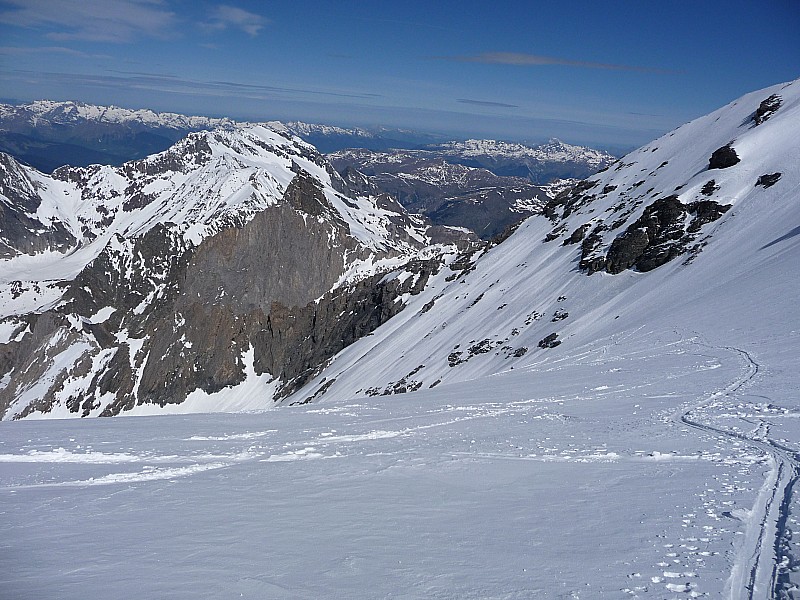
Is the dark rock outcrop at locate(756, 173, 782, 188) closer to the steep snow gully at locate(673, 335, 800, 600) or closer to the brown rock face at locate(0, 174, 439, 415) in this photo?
the steep snow gully at locate(673, 335, 800, 600)

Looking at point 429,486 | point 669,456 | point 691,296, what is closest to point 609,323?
point 691,296

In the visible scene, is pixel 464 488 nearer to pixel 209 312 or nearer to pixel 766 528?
pixel 766 528

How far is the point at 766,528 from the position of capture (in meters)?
6.98

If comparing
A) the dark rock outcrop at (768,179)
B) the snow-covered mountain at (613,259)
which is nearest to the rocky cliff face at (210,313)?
the snow-covered mountain at (613,259)

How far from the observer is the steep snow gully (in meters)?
5.84

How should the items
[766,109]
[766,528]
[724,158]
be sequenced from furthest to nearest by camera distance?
[766,109], [724,158], [766,528]

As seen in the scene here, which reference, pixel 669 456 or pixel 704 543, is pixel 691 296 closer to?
pixel 669 456

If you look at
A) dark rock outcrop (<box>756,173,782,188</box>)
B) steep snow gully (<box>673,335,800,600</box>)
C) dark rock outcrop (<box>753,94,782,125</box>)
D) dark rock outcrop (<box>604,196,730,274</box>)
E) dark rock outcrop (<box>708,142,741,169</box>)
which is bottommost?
steep snow gully (<box>673,335,800,600</box>)

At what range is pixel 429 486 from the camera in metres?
9.91

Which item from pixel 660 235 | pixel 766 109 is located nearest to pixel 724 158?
pixel 660 235

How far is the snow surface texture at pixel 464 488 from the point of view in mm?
6441

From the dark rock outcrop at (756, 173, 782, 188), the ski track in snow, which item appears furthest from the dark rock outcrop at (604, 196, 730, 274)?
the ski track in snow

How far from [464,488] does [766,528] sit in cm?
435

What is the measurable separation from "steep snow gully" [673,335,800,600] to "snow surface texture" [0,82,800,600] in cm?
3
